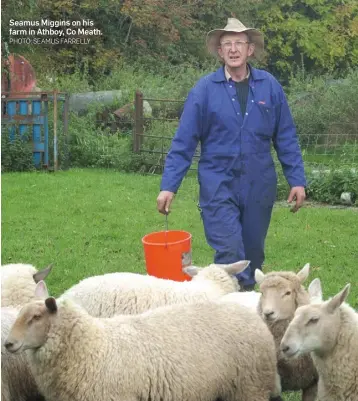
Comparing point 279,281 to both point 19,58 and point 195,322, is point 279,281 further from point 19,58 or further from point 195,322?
point 19,58

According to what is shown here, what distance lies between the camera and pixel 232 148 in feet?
18.5

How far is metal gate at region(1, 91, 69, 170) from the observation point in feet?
48.0

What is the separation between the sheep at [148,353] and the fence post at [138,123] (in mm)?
10923

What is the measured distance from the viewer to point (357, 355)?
4.25 m

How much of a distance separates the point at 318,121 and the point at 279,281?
1027 cm

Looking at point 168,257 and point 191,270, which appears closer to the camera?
point 191,270

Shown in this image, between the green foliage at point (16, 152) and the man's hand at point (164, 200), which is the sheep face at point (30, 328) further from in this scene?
the green foliage at point (16, 152)

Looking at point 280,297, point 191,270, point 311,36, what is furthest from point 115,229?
point 311,36

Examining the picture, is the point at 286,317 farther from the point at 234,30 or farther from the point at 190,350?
the point at 234,30

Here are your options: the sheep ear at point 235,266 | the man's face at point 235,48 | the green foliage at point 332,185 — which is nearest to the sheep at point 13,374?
the sheep ear at point 235,266

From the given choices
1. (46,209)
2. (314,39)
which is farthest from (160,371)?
(314,39)

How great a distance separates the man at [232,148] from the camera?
18.5 feet

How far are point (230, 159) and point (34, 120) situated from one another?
966cm

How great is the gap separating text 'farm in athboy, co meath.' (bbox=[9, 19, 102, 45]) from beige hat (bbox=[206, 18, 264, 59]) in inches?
415
